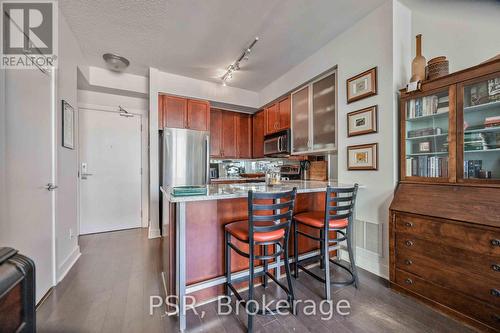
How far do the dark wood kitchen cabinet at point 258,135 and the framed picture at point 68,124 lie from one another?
10.1 ft

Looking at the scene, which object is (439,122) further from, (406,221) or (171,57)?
(171,57)

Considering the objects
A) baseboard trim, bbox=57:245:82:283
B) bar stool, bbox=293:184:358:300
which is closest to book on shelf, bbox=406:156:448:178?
bar stool, bbox=293:184:358:300

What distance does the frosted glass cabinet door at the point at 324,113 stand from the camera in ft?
9.27

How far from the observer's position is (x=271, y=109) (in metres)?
4.18

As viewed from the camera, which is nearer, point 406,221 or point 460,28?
point 406,221

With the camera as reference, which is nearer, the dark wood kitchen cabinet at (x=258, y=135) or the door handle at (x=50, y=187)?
the door handle at (x=50, y=187)

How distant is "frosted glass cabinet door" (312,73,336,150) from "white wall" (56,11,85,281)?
10.2ft

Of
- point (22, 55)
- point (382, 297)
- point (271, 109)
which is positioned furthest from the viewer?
point (271, 109)

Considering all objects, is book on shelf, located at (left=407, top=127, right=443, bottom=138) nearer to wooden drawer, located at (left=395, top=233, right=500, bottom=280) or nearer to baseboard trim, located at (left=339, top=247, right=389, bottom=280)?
wooden drawer, located at (left=395, top=233, right=500, bottom=280)

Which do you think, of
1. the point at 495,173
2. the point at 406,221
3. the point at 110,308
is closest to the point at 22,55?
the point at 110,308

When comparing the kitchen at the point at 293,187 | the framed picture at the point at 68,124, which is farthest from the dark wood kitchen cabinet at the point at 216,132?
the framed picture at the point at 68,124

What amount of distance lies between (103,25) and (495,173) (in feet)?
13.3

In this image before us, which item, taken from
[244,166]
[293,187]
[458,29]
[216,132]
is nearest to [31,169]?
[293,187]

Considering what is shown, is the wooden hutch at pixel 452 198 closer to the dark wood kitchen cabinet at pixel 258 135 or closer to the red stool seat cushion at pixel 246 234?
the red stool seat cushion at pixel 246 234
